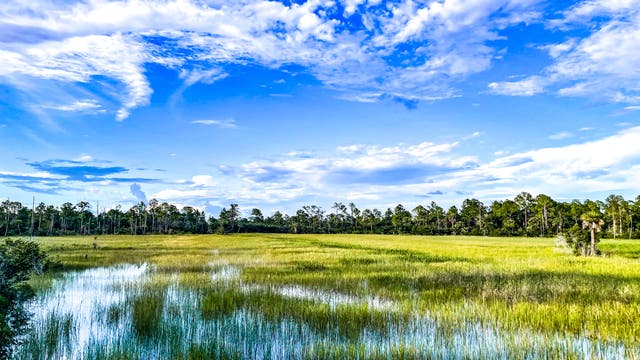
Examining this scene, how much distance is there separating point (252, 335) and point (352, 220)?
442ft

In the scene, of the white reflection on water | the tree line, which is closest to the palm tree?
the white reflection on water

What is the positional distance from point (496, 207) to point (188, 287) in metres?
113

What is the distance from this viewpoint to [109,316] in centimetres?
1040

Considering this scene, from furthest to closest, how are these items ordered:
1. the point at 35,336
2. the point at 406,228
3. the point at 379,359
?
the point at 406,228
the point at 35,336
the point at 379,359

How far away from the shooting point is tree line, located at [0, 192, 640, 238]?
308 ft

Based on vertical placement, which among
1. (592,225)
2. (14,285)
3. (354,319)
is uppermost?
(592,225)

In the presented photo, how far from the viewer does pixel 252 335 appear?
8.64m

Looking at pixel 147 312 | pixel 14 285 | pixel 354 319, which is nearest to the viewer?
pixel 354 319

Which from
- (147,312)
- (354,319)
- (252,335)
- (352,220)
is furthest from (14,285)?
(352,220)

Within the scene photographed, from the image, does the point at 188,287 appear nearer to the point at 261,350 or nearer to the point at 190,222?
the point at 261,350

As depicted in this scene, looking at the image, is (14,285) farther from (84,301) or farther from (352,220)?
(352,220)

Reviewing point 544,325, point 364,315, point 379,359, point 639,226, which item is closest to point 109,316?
point 364,315

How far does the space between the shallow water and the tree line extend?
8601 cm

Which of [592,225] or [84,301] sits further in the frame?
[592,225]
